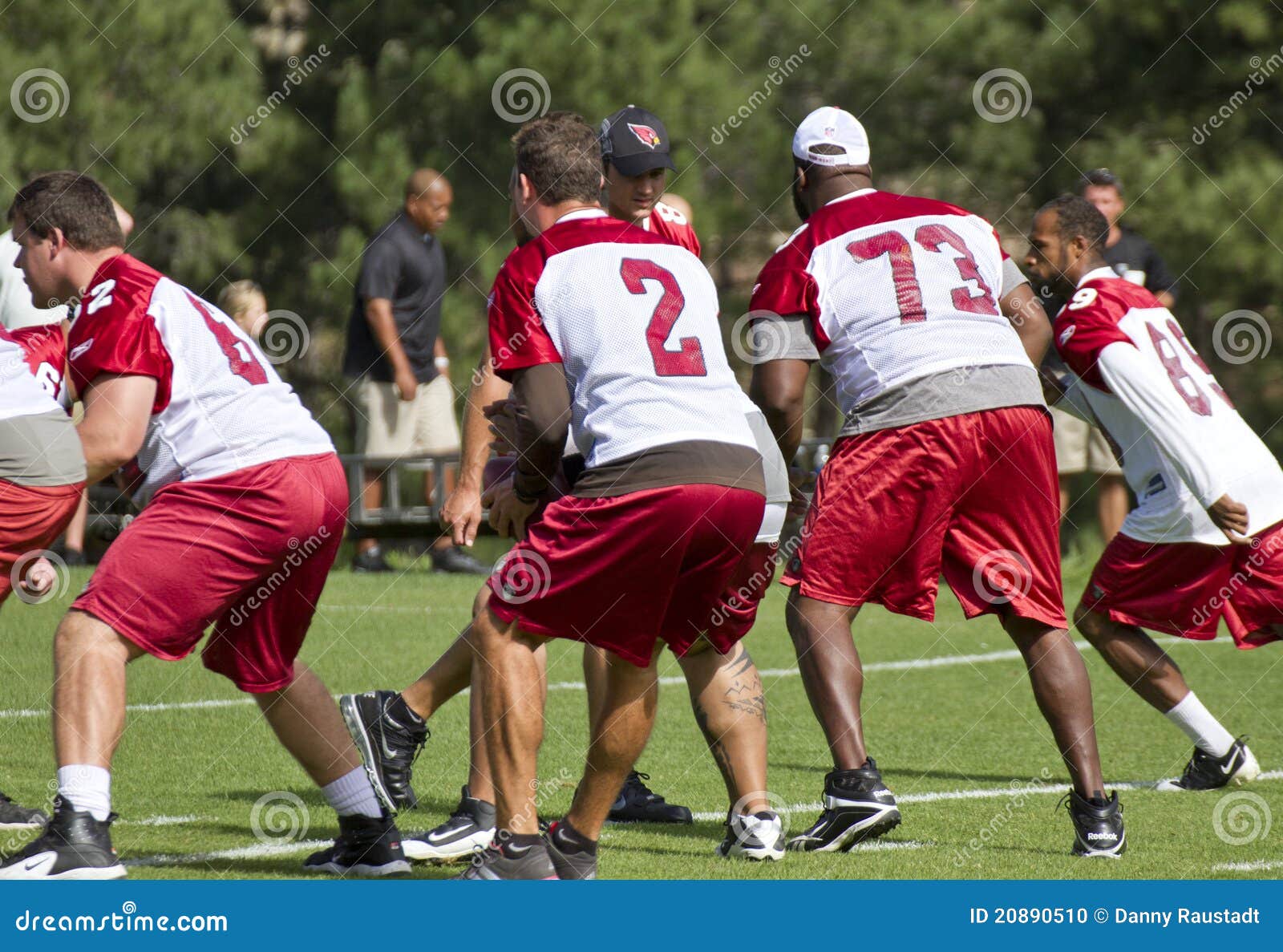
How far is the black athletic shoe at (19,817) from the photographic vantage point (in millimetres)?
5289

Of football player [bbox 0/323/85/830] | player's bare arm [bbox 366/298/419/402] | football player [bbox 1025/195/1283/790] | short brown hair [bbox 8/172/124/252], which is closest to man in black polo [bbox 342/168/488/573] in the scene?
player's bare arm [bbox 366/298/419/402]

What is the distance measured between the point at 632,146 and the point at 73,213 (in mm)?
1588

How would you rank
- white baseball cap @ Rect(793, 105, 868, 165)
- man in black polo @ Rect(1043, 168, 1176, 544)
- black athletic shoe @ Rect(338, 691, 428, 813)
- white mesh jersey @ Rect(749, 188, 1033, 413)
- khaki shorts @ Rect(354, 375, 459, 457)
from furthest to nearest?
khaki shorts @ Rect(354, 375, 459, 457), man in black polo @ Rect(1043, 168, 1176, 544), white baseball cap @ Rect(793, 105, 868, 165), black athletic shoe @ Rect(338, 691, 428, 813), white mesh jersey @ Rect(749, 188, 1033, 413)

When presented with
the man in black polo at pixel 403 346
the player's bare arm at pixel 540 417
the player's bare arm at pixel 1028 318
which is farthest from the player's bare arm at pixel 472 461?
the man in black polo at pixel 403 346

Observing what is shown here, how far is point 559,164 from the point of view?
4.64 metres

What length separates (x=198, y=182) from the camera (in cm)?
1905

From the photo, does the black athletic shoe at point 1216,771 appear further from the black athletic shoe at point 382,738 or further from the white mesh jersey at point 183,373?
the white mesh jersey at point 183,373

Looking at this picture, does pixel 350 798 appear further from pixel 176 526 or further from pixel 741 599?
pixel 741 599

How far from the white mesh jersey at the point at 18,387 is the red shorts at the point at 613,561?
6.64 ft

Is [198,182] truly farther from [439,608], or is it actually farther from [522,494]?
[522,494]

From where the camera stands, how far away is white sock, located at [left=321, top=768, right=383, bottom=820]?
4848mm

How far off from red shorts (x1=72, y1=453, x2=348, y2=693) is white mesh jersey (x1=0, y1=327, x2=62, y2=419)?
1088mm

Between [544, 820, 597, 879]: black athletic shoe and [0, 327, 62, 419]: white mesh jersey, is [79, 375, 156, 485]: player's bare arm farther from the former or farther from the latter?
[544, 820, 597, 879]: black athletic shoe

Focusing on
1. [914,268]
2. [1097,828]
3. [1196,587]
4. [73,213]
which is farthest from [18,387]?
[1196,587]
